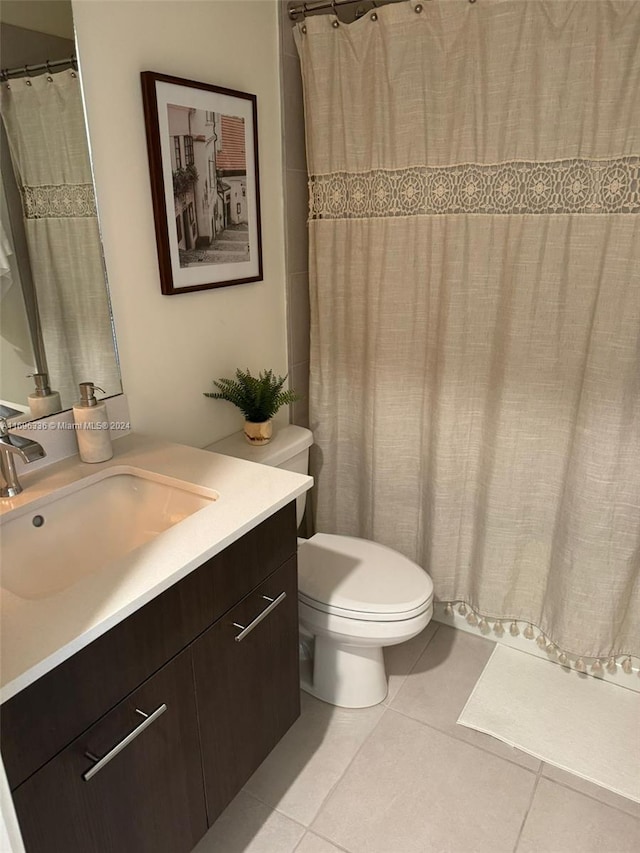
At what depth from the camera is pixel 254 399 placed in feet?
6.16

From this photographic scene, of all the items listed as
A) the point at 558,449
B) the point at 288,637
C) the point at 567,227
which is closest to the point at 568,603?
the point at 558,449

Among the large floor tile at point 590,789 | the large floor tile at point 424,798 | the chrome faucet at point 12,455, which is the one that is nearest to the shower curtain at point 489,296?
the large floor tile at point 590,789

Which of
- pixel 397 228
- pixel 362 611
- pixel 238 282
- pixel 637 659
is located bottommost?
pixel 637 659

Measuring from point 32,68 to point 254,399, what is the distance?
994 millimetres

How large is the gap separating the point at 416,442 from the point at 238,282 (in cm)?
79

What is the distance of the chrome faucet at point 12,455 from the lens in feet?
4.02

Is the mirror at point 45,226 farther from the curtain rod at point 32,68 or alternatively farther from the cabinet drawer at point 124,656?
the cabinet drawer at point 124,656

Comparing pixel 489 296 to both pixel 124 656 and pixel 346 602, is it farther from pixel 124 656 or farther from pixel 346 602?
pixel 124 656

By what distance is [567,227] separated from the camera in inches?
64.3

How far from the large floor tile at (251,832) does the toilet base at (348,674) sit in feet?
1.31

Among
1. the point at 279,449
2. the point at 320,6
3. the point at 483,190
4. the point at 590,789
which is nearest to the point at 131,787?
the point at 279,449

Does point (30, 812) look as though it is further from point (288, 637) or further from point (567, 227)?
point (567, 227)

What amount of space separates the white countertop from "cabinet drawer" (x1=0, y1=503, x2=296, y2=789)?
0.15 feet

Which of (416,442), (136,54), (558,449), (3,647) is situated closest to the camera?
(3,647)
